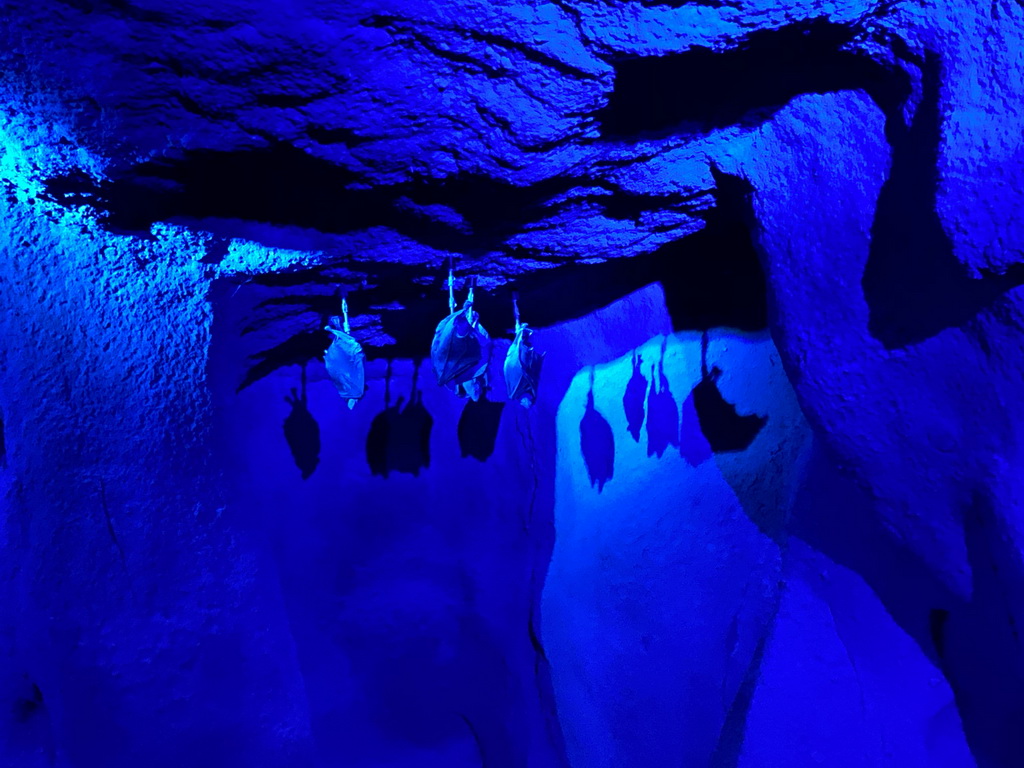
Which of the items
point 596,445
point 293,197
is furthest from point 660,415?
point 293,197

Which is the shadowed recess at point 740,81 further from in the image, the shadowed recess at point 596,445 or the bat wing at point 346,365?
the shadowed recess at point 596,445

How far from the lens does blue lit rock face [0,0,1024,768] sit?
1.17 metres

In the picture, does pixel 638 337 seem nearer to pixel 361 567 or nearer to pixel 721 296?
pixel 721 296

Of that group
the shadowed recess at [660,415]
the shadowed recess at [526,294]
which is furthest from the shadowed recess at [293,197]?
the shadowed recess at [660,415]

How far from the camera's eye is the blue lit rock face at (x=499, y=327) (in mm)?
1170

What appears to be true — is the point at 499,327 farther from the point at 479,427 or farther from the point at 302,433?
the point at 302,433

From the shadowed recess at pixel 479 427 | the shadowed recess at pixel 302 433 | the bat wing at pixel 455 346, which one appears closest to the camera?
the bat wing at pixel 455 346

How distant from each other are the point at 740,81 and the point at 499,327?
3.66 ft

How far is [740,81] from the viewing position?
1316mm

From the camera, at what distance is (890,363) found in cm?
Answer: 142

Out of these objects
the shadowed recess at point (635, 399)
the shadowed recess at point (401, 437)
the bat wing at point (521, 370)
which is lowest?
the shadowed recess at point (401, 437)

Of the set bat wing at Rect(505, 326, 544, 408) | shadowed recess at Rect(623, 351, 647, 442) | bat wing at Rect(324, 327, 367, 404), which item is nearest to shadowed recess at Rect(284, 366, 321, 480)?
bat wing at Rect(324, 327, 367, 404)

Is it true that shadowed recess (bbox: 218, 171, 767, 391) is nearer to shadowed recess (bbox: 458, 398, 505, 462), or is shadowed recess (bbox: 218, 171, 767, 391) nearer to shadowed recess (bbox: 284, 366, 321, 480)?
shadowed recess (bbox: 284, 366, 321, 480)

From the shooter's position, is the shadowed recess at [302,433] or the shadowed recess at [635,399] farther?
the shadowed recess at [635,399]
